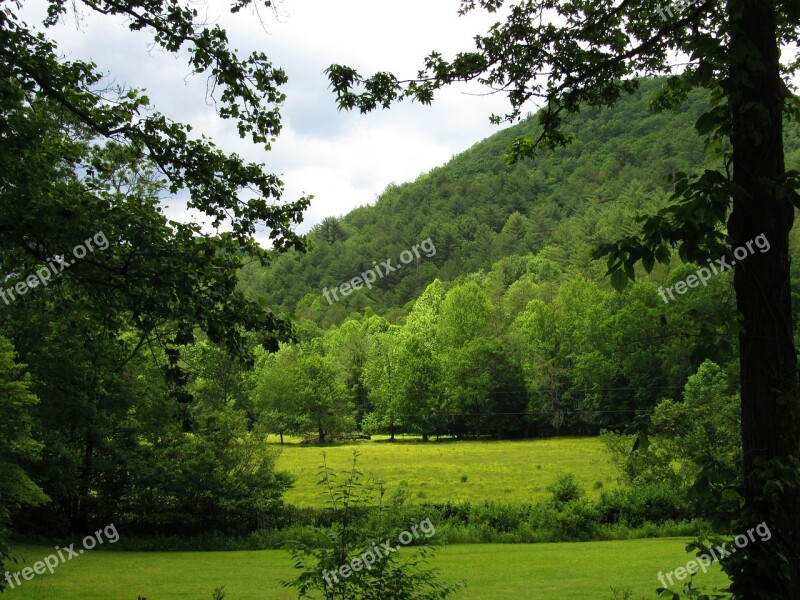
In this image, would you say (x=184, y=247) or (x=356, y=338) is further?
(x=356, y=338)

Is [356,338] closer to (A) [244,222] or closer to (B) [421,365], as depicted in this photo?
(B) [421,365]

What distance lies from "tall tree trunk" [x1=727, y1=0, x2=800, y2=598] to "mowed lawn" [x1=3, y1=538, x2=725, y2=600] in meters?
10.9

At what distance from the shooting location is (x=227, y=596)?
16156 millimetres

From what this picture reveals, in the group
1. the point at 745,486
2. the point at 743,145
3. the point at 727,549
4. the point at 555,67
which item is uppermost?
the point at 555,67

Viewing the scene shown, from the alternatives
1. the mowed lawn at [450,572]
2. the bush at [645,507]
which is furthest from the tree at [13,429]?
the bush at [645,507]

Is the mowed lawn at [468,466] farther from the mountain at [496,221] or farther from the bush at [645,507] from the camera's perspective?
the mountain at [496,221]

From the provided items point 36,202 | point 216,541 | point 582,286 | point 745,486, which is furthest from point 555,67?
point 582,286

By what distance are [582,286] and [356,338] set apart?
2764 cm

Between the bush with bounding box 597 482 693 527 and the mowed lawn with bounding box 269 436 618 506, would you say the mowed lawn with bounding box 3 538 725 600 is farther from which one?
the mowed lawn with bounding box 269 436 618 506

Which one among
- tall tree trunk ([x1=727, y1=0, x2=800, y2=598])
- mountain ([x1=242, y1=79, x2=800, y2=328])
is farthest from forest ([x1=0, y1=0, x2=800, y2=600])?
mountain ([x1=242, y1=79, x2=800, y2=328])

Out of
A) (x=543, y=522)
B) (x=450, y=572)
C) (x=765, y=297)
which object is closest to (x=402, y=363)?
(x=543, y=522)

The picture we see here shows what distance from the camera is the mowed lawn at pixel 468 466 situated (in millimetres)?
34906

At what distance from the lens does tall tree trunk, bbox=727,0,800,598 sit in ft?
10.8

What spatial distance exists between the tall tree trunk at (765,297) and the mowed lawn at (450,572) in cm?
1088
